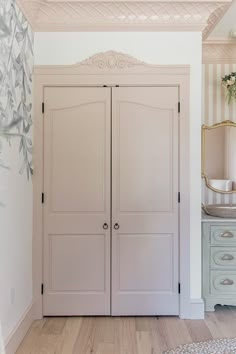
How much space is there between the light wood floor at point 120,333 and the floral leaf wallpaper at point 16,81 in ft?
4.38

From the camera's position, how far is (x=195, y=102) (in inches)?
115

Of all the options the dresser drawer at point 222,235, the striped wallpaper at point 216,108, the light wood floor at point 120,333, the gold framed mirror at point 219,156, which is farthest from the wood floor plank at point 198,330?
the gold framed mirror at point 219,156

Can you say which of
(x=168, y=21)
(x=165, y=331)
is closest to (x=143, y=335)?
(x=165, y=331)

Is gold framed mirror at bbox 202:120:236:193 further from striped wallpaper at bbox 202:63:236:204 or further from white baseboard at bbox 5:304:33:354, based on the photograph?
white baseboard at bbox 5:304:33:354

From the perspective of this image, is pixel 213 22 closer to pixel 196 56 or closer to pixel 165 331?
pixel 196 56

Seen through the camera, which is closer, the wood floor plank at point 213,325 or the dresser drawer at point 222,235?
the wood floor plank at point 213,325

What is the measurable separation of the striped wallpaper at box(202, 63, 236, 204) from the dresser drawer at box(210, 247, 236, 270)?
722 mm

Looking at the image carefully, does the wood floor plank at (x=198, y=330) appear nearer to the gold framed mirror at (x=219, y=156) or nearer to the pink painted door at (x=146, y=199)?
the pink painted door at (x=146, y=199)

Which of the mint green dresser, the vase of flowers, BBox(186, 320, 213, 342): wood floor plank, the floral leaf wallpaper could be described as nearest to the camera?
the floral leaf wallpaper

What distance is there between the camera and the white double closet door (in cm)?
292

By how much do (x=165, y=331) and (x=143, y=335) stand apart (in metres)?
0.20

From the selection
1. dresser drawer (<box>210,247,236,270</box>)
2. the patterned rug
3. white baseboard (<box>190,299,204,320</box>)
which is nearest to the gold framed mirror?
dresser drawer (<box>210,247,236,270</box>)

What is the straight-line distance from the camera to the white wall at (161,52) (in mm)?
2920

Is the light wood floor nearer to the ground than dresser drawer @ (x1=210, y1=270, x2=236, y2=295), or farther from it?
nearer to the ground
